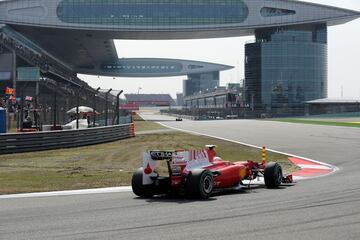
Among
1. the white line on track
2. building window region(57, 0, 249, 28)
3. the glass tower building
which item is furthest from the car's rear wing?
the glass tower building

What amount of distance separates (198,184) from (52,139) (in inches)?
558

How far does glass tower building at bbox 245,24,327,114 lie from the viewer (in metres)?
113

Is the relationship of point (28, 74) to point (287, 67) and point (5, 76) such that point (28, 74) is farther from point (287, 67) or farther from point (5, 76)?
point (287, 67)

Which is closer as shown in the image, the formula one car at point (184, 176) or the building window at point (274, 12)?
the formula one car at point (184, 176)

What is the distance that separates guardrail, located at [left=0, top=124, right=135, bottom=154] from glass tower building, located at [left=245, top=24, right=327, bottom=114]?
288 feet

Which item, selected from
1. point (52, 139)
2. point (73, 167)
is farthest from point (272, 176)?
point (52, 139)

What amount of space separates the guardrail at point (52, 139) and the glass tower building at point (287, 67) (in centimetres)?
8788

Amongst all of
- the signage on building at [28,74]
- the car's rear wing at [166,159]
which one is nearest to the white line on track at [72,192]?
the car's rear wing at [166,159]

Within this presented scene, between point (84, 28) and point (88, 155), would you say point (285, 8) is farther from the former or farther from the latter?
point (88, 155)

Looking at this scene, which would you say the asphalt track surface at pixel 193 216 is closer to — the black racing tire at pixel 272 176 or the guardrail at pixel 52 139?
the black racing tire at pixel 272 176

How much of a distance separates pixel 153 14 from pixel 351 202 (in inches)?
3848

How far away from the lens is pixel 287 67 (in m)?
116

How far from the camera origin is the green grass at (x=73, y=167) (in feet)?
41.8

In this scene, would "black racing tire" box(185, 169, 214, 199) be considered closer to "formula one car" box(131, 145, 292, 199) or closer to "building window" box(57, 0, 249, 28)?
"formula one car" box(131, 145, 292, 199)
